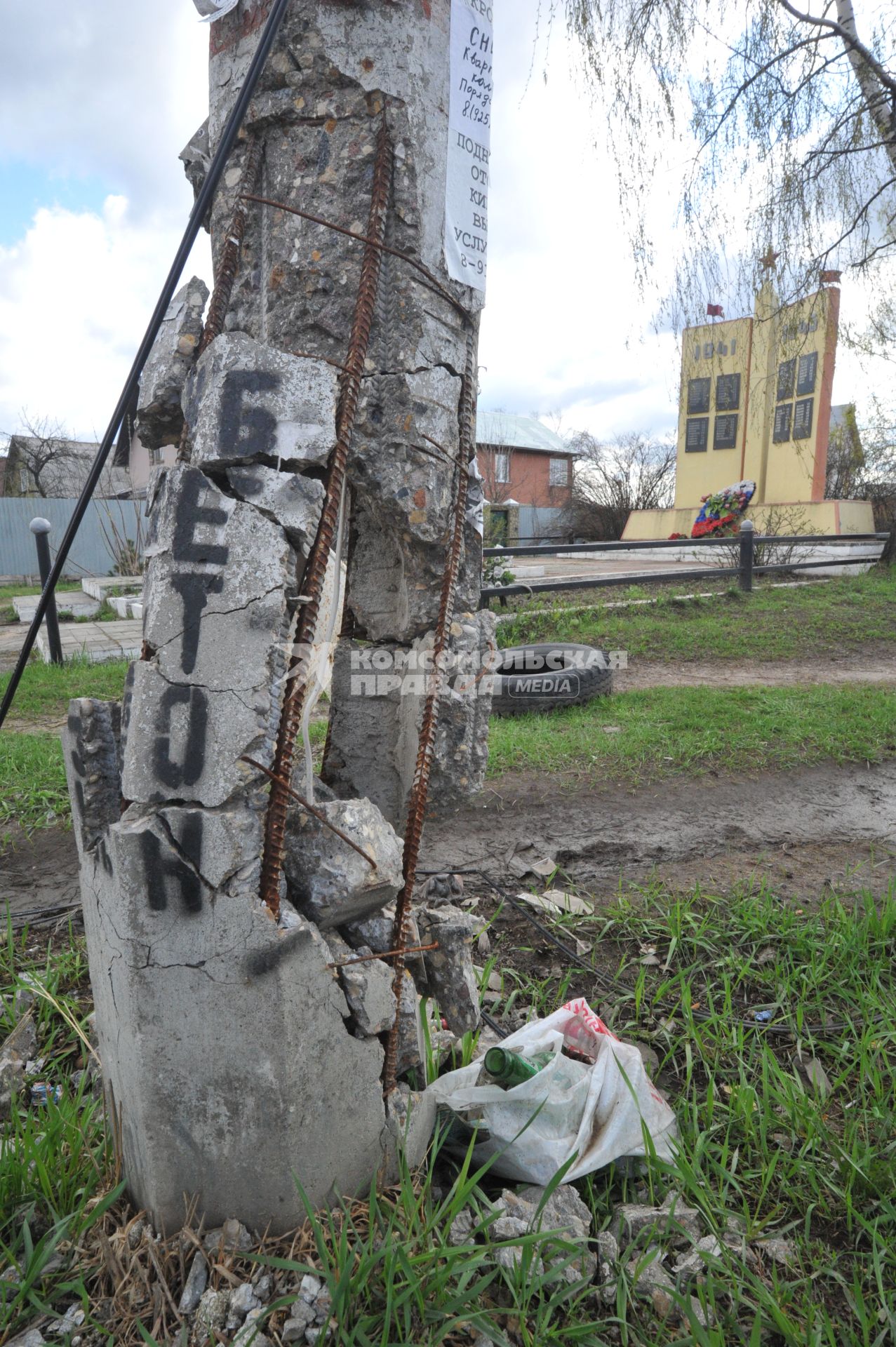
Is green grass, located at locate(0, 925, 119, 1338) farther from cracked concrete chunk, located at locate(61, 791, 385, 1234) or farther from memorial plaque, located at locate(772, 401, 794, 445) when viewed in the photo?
memorial plaque, located at locate(772, 401, 794, 445)

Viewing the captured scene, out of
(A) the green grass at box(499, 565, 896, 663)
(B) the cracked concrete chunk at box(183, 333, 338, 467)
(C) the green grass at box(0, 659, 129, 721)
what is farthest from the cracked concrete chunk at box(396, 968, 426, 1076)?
(A) the green grass at box(499, 565, 896, 663)

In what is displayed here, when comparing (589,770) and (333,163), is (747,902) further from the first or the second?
(333,163)

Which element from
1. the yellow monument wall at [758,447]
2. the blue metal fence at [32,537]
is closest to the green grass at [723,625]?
the yellow monument wall at [758,447]

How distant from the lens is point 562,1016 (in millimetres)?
2125

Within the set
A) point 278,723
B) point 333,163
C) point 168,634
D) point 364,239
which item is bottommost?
point 278,723

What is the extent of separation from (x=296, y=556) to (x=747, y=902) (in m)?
2.12

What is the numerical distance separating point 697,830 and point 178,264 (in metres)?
3.13

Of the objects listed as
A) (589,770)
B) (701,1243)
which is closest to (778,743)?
(589,770)

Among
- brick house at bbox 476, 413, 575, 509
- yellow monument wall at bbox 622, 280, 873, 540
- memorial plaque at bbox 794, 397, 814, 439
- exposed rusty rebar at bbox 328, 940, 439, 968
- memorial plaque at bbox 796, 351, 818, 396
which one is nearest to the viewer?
exposed rusty rebar at bbox 328, 940, 439, 968

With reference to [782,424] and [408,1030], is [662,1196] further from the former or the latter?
[782,424]

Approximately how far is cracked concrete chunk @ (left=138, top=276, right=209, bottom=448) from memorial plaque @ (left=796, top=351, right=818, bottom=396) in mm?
17399

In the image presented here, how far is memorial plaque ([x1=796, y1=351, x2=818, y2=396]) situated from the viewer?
54.7 ft

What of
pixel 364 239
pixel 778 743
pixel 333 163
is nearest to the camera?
pixel 364 239

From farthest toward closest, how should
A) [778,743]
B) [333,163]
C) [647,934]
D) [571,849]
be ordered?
[778,743] → [571,849] → [647,934] → [333,163]
